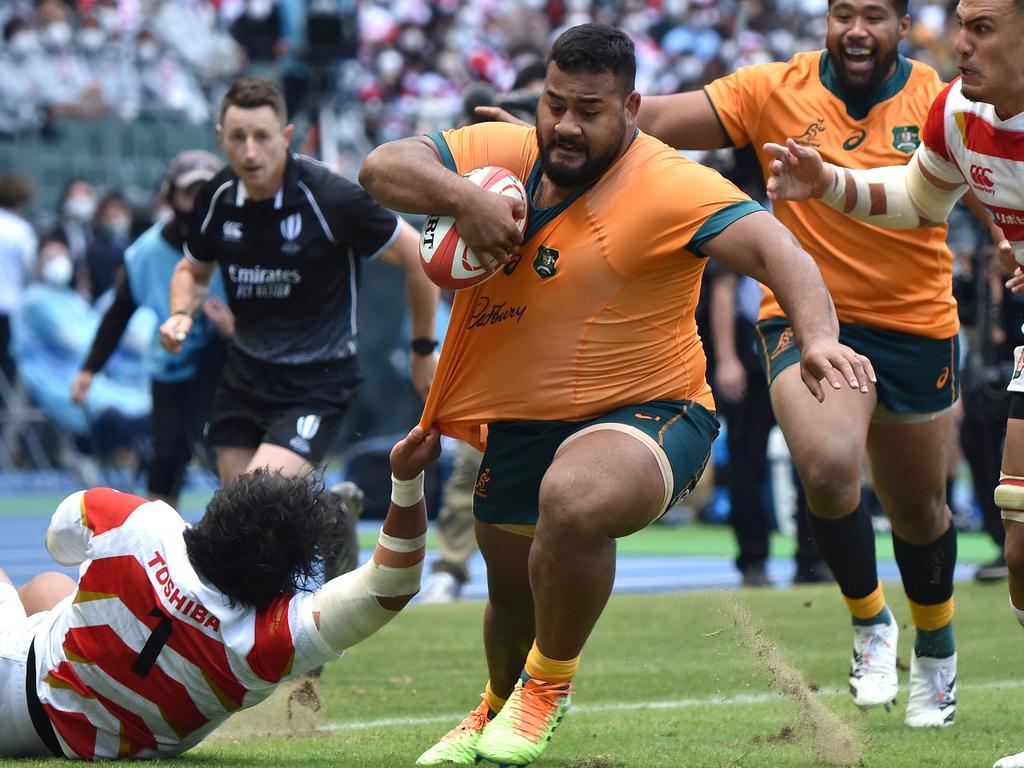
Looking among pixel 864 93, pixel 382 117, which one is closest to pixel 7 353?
pixel 382 117

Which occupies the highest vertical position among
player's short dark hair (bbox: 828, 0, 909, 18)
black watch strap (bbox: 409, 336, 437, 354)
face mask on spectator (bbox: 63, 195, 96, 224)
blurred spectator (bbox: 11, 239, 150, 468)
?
player's short dark hair (bbox: 828, 0, 909, 18)

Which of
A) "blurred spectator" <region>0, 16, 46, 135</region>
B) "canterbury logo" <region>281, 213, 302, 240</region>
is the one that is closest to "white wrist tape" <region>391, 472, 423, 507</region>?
"canterbury logo" <region>281, 213, 302, 240</region>

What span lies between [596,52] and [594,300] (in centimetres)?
71

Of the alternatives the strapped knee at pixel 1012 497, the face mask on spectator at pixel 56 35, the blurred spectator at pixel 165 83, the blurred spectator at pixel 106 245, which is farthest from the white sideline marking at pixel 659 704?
the face mask on spectator at pixel 56 35

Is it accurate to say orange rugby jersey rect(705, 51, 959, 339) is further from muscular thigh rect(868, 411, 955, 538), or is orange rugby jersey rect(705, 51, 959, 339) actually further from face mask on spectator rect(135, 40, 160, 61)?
face mask on spectator rect(135, 40, 160, 61)

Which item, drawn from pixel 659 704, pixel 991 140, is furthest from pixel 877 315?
pixel 659 704

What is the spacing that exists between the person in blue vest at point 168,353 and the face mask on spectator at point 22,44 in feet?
46.1

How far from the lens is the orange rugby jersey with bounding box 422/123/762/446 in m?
4.81

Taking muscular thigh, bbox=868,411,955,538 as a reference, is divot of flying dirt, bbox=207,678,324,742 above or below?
below

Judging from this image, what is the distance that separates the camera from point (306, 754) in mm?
5332

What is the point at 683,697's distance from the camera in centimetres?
703

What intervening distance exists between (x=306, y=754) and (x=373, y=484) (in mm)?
9111

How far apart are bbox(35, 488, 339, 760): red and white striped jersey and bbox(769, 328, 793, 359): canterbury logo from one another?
7.78 feet

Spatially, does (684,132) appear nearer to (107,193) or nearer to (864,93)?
(864,93)
